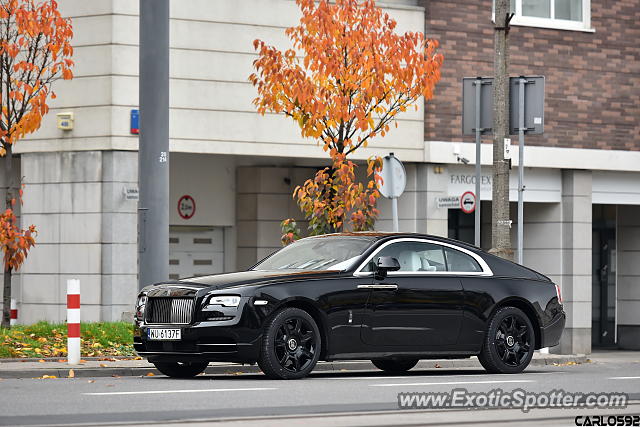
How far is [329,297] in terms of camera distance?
14.6m

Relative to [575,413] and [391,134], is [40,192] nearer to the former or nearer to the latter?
[391,134]

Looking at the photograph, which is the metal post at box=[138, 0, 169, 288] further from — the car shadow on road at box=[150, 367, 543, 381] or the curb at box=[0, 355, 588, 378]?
the car shadow on road at box=[150, 367, 543, 381]

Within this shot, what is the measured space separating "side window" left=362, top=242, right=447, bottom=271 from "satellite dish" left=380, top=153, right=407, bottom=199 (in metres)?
4.83

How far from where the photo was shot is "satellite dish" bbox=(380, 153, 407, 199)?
20.7m

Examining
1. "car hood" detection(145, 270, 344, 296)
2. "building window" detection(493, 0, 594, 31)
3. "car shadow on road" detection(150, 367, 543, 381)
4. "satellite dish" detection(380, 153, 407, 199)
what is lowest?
"car shadow on road" detection(150, 367, 543, 381)

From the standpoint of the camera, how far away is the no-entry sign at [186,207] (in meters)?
26.3

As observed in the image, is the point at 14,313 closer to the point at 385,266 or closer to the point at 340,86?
the point at 340,86

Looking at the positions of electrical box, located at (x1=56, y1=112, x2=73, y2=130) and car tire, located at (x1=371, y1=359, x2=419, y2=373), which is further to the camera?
electrical box, located at (x1=56, y1=112, x2=73, y2=130)

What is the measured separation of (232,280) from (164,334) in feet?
2.71

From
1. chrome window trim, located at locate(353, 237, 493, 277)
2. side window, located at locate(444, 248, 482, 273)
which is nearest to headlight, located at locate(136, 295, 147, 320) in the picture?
chrome window trim, located at locate(353, 237, 493, 277)

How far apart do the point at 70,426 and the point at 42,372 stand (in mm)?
5708

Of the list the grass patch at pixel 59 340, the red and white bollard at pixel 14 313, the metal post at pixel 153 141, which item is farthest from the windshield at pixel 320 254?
the red and white bollard at pixel 14 313

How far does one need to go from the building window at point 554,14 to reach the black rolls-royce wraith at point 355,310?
1204cm

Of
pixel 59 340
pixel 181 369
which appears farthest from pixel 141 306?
pixel 59 340
